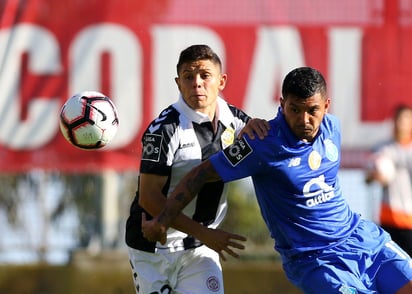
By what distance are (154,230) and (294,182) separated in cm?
88

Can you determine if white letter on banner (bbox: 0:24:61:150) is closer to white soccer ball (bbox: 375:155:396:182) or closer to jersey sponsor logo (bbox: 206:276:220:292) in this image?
white soccer ball (bbox: 375:155:396:182)

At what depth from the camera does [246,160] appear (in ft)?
21.3

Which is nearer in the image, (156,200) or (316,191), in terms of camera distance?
(316,191)

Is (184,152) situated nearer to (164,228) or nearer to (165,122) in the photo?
(165,122)

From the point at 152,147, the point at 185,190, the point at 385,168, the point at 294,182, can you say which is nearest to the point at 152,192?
the point at 152,147

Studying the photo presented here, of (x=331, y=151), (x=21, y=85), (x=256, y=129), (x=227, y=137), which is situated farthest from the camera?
(x=21, y=85)

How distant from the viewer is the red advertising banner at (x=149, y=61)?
10.6 m

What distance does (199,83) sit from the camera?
Result: 6.99 m

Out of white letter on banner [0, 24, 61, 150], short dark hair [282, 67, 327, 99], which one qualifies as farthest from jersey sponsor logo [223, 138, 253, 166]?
white letter on banner [0, 24, 61, 150]

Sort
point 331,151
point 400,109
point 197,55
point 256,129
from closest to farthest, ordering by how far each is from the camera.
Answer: point 256,129
point 331,151
point 197,55
point 400,109

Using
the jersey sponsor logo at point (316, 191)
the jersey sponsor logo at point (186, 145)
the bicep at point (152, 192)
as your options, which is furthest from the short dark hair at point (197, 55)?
the jersey sponsor logo at point (316, 191)

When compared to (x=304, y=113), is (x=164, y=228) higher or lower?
lower

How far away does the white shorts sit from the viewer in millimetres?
7012

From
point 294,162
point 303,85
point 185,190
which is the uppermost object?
point 303,85
